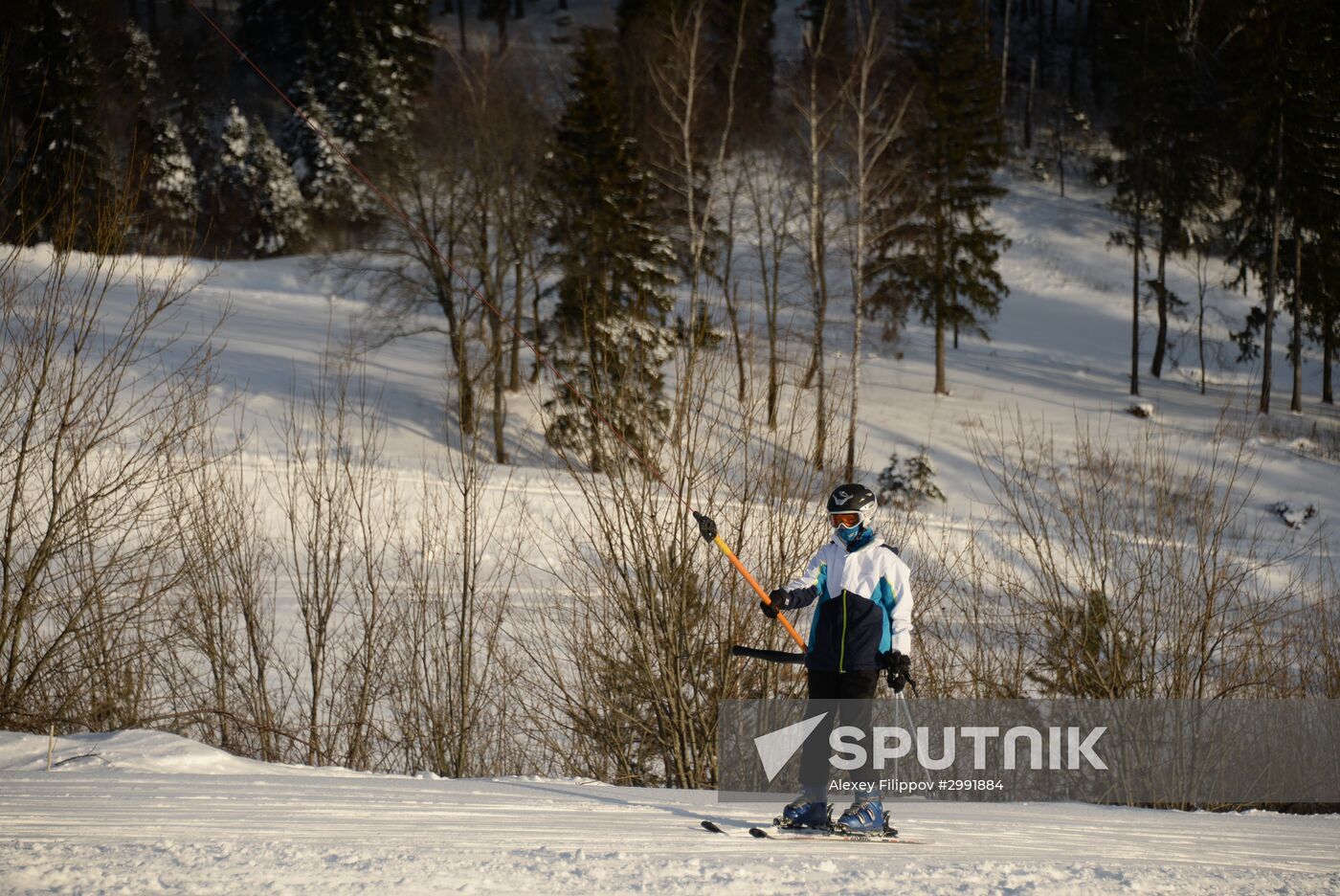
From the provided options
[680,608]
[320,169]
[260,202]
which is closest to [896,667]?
[680,608]

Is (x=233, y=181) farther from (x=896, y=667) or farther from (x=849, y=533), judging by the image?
(x=896, y=667)

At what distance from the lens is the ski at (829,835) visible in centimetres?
627

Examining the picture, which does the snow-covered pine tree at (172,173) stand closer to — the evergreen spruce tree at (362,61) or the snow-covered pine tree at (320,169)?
the snow-covered pine tree at (320,169)

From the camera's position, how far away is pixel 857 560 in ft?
21.2

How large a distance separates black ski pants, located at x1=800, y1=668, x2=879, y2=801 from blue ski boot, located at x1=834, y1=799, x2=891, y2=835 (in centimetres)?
8

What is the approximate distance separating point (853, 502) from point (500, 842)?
2854mm

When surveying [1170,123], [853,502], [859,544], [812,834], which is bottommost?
[812,834]

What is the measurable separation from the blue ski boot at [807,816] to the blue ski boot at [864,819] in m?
0.10

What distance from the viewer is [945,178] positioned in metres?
34.4

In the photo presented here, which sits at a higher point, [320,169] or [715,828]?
[320,169]

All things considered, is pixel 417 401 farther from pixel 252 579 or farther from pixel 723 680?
pixel 723 680

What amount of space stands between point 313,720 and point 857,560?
687 centimetres

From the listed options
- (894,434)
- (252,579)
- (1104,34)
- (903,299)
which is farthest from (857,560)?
(1104,34)

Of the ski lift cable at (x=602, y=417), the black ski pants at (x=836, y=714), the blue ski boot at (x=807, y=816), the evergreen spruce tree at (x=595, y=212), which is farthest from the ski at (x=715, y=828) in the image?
the evergreen spruce tree at (x=595, y=212)
